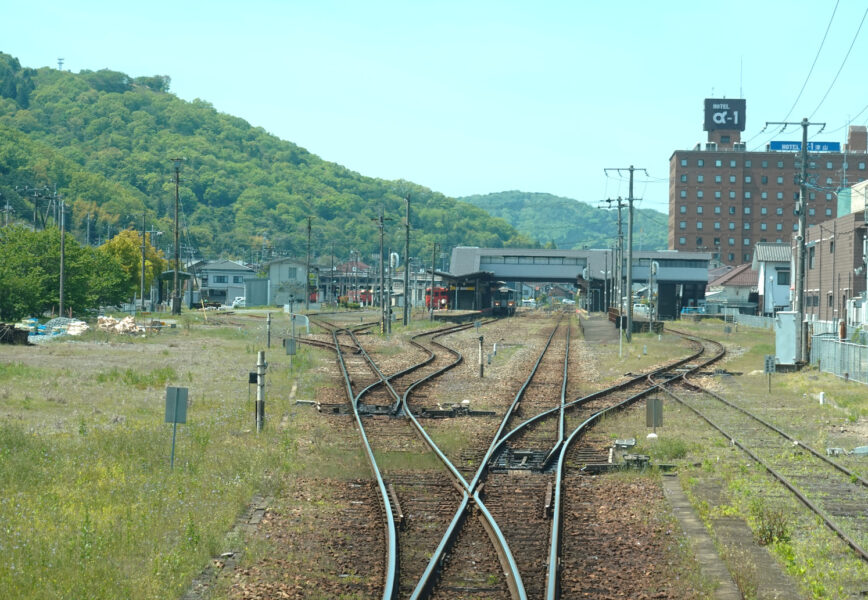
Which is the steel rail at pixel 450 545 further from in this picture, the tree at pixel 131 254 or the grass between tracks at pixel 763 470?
the tree at pixel 131 254

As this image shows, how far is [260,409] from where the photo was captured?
723 inches

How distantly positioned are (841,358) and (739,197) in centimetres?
14567

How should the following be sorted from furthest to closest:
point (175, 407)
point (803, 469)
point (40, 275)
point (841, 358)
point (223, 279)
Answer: point (223, 279) → point (40, 275) → point (841, 358) → point (803, 469) → point (175, 407)

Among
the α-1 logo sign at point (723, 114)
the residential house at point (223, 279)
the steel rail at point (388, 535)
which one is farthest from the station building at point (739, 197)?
the steel rail at point (388, 535)

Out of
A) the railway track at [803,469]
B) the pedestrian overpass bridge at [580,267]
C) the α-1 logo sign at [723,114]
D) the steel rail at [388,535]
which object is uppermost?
the α-1 logo sign at [723,114]

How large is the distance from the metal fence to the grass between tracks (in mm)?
479

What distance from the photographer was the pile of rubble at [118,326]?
162 feet

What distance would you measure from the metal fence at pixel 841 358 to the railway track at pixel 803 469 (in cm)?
616

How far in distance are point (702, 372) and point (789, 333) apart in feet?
12.3

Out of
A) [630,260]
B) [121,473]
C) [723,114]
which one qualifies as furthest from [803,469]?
[723,114]

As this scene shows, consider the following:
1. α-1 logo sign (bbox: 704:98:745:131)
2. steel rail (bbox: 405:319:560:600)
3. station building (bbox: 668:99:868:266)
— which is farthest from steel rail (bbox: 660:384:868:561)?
α-1 logo sign (bbox: 704:98:745:131)

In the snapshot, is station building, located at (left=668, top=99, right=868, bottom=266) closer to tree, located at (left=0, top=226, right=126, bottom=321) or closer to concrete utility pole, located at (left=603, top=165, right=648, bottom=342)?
concrete utility pole, located at (left=603, top=165, right=648, bottom=342)

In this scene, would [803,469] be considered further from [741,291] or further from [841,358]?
[741,291]

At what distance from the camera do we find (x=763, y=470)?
50.9ft
